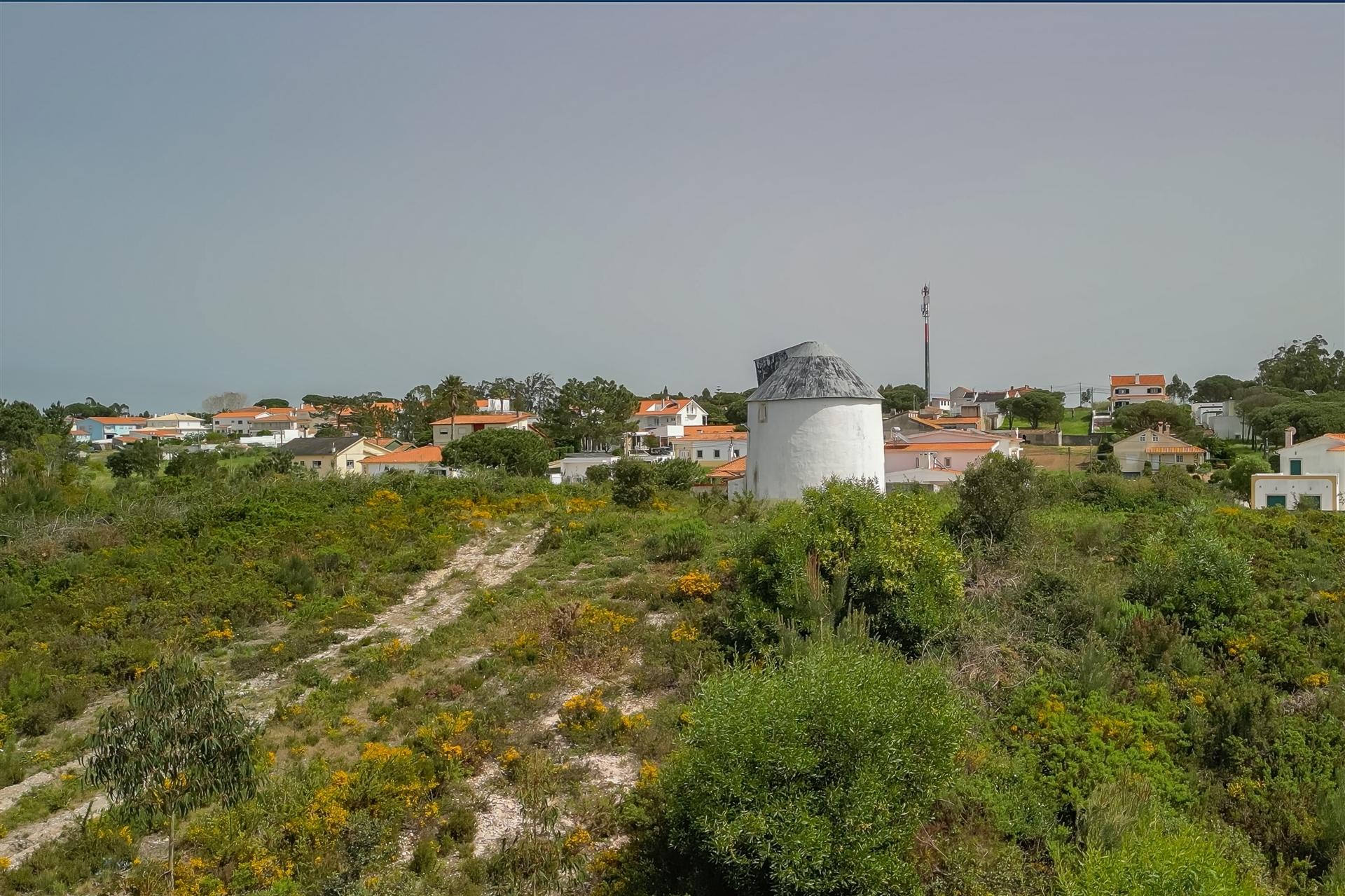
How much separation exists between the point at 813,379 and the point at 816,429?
1239 millimetres

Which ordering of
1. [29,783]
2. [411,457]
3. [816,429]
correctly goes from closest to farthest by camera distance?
[29,783]
[816,429]
[411,457]

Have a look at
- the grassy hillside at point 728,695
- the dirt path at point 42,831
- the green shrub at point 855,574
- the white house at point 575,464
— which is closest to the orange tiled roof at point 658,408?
the white house at point 575,464

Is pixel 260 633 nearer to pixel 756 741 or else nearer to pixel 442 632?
pixel 442 632

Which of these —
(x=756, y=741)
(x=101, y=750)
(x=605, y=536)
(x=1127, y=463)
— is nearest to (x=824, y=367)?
(x=605, y=536)

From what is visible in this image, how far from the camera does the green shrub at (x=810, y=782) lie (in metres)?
5.97

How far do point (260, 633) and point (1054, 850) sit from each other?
11.5 metres

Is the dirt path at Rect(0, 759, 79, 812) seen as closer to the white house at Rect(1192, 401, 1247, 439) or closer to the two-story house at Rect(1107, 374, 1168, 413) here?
the white house at Rect(1192, 401, 1247, 439)

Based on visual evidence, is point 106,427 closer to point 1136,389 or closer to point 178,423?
point 178,423

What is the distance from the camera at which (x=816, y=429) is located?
1916cm

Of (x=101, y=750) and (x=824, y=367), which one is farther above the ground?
(x=824, y=367)

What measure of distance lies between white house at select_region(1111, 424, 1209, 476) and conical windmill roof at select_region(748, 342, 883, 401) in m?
26.7

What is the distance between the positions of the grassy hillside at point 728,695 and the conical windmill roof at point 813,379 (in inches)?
165

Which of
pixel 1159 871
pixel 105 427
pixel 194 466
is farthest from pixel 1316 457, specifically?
pixel 105 427

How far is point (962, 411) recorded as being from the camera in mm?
72875
